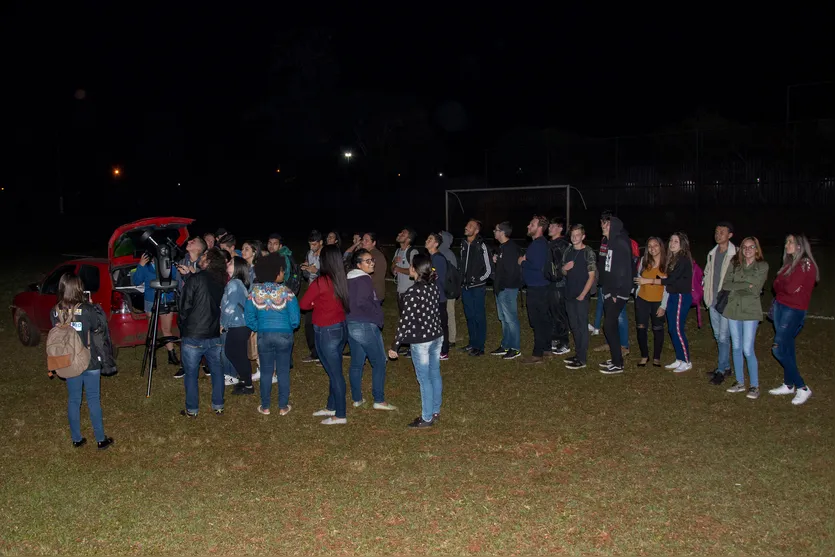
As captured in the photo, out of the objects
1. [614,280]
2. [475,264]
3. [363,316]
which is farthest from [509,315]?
[363,316]

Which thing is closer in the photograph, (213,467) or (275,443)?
(213,467)

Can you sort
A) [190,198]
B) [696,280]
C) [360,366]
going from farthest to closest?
[190,198] → [696,280] → [360,366]

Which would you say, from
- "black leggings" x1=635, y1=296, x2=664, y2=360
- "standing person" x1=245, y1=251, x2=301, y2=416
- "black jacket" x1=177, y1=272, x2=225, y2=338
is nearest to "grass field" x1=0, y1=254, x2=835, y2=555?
"black leggings" x1=635, y1=296, x2=664, y2=360

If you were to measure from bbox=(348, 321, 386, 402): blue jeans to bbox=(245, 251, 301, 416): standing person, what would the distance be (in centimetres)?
62

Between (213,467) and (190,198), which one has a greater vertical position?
(190,198)

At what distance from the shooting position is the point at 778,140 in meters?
32.1

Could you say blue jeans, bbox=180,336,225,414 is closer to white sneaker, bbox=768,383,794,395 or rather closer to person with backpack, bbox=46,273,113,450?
person with backpack, bbox=46,273,113,450

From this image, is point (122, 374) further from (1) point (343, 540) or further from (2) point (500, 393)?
(1) point (343, 540)

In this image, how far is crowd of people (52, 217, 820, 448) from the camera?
7207mm

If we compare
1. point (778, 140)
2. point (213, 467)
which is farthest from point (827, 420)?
point (778, 140)

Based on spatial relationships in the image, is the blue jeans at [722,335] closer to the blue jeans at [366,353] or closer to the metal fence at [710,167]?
the blue jeans at [366,353]

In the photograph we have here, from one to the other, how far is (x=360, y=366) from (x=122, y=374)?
4.00m

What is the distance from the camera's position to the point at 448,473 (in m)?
6.18

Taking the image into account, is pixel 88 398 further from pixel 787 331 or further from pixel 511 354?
pixel 787 331
